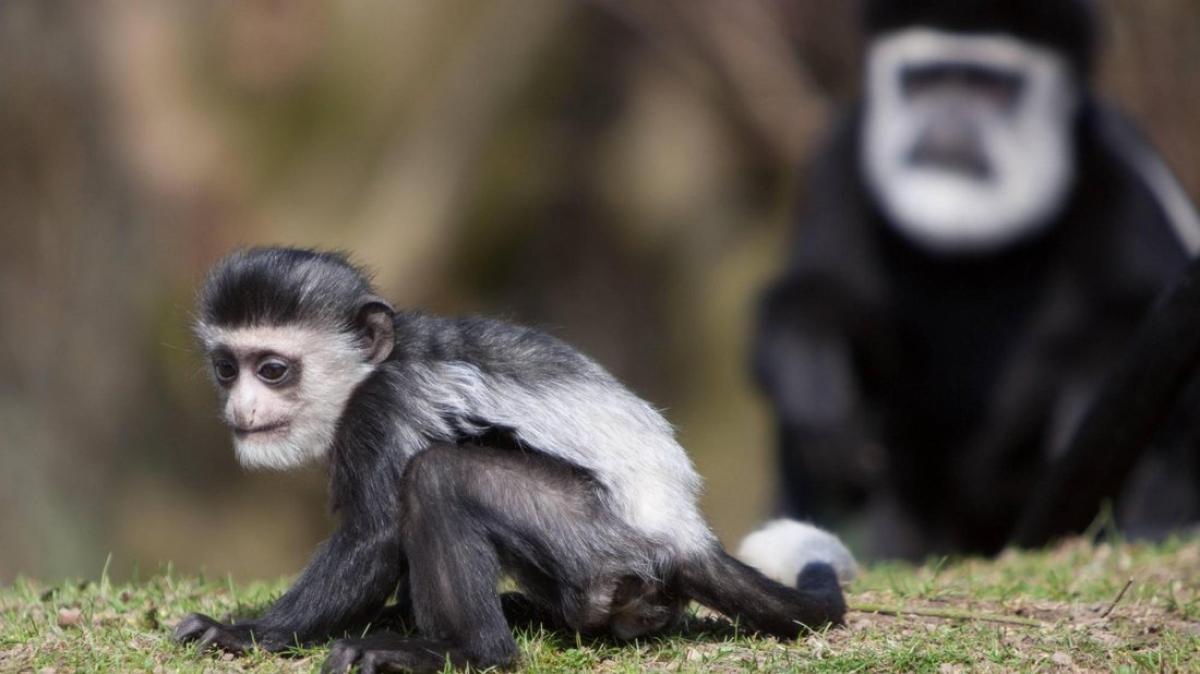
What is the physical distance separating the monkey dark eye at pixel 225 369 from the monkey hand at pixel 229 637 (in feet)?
1.78

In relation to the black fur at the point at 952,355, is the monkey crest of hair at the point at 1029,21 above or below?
above

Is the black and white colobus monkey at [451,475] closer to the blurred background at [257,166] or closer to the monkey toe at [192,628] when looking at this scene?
the monkey toe at [192,628]

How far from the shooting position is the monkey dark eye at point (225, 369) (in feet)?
11.5

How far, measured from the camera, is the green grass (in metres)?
3.30

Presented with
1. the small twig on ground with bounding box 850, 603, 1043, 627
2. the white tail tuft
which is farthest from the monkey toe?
the small twig on ground with bounding box 850, 603, 1043, 627

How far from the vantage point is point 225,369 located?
3539 mm

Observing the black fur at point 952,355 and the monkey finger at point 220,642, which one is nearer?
the monkey finger at point 220,642

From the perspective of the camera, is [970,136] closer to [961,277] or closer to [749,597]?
[961,277]

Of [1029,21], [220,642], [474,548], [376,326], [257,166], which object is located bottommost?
[220,642]

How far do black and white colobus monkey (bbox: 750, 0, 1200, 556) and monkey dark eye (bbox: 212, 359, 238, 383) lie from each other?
405 cm

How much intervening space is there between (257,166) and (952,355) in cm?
582

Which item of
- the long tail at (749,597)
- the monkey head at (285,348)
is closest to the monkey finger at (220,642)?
the monkey head at (285,348)

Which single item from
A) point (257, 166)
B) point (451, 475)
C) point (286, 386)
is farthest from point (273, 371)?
point (257, 166)

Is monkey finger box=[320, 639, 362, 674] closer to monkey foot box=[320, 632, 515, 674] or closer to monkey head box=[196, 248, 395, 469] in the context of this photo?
monkey foot box=[320, 632, 515, 674]
